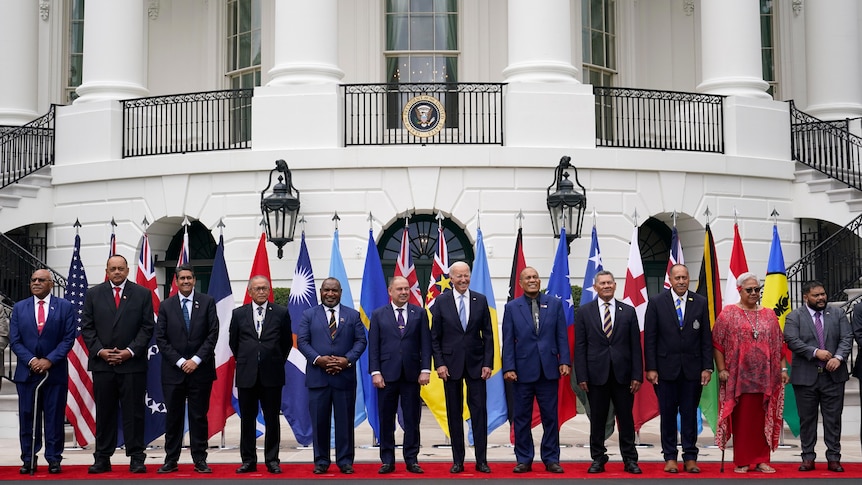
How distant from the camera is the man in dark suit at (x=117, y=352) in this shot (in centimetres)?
1359

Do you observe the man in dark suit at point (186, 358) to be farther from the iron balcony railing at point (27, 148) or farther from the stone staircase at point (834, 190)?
the stone staircase at point (834, 190)

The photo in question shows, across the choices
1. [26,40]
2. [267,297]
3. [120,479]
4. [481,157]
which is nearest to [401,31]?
[481,157]

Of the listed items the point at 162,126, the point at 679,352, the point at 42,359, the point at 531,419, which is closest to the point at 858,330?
the point at 679,352

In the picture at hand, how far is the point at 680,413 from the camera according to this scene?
44.1ft

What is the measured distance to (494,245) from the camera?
2194 centimetres

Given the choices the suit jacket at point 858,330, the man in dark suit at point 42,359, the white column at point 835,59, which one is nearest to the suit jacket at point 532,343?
the suit jacket at point 858,330

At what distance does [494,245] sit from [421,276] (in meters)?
1.71

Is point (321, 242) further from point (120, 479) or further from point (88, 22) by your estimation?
point (120, 479)

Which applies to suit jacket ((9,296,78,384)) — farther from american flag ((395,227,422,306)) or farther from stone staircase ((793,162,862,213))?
stone staircase ((793,162,862,213))

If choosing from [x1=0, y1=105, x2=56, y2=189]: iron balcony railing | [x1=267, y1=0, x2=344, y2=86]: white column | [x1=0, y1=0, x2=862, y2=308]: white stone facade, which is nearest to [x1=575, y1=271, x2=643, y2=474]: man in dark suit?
[x1=0, y1=0, x2=862, y2=308]: white stone facade

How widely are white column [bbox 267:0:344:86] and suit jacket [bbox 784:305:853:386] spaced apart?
Answer: 1073 centimetres

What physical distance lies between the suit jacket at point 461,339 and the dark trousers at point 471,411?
0.37 feet

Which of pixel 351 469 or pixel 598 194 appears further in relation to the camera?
pixel 598 194

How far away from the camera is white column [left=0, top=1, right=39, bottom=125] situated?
2647cm
